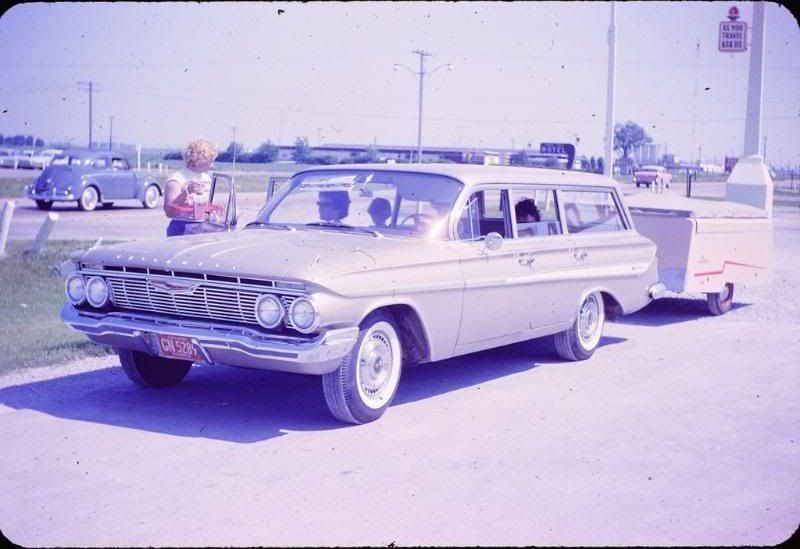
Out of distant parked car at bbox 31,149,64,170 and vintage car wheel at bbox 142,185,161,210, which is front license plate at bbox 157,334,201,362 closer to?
vintage car wheel at bbox 142,185,161,210

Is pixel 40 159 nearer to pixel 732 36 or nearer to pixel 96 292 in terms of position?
pixel 732 36

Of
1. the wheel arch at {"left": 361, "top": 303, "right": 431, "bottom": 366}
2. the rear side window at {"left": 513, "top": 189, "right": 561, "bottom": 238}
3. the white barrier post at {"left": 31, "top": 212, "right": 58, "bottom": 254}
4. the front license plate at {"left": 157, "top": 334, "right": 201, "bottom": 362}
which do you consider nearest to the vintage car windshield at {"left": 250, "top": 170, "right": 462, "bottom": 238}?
the wheel arch at {"left": 361, "top": 303, "right": 431, "bottom": 366}

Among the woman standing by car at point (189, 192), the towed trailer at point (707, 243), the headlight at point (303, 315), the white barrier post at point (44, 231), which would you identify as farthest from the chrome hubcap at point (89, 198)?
the headlight at point (303, 315)

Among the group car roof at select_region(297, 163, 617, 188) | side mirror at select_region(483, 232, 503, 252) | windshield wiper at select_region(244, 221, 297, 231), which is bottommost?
side mirror at select_region(483, 232, 503, 252)

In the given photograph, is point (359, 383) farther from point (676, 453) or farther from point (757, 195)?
point (757, 195)

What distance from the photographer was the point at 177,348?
19.1ft

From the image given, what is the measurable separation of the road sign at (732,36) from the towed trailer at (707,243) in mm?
6595

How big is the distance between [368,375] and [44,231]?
10.1 m

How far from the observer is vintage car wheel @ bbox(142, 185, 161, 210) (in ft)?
97.1

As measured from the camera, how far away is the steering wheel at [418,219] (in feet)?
22.4

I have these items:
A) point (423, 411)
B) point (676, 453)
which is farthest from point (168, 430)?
point (676, 453)

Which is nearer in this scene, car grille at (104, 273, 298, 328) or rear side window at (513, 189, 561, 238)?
car grille at (104, 273, 298, 328)

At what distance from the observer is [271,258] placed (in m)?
5.76

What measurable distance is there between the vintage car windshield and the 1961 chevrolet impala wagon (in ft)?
0.04
